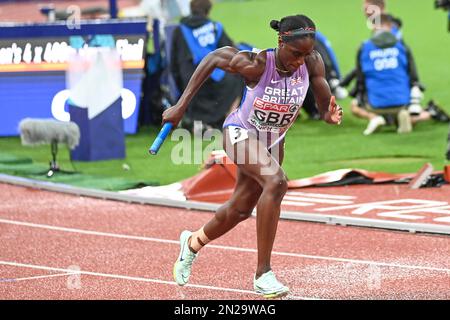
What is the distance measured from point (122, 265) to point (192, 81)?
6.02 feet

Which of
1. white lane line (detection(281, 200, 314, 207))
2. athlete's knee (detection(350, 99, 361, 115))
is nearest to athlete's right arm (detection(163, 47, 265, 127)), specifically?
white lane line (detection(281, 200, 314, 207))

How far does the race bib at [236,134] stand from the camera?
720 cm

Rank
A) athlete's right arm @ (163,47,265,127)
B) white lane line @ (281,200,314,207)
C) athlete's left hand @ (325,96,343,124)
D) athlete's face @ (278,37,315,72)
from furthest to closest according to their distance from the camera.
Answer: white lane line @ (281,200,314,207)
athlete's left hand @ (325,96,343,124)
athlete's right arm @ (163,47,265,127)
athlete's face @ (278,37,315,72)

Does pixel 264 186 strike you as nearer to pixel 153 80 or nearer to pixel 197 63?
pixel 197 63

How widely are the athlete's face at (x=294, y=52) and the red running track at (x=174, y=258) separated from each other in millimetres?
1459

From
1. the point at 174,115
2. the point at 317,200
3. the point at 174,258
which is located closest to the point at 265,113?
the point at 174,115

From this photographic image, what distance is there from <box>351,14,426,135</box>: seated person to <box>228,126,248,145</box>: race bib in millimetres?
7493

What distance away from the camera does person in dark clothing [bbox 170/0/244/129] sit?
1483 centimetres

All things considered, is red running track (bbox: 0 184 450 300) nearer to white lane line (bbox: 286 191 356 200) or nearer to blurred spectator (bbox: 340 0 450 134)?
white lane line (bbox: 286 191 356 200)

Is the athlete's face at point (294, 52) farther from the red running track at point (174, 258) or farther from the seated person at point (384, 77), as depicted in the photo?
the seated person at point (384, 77)

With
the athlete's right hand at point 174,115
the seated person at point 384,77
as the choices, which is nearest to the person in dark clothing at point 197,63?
the seated person at point 384,77

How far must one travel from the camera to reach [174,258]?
28.3 ft

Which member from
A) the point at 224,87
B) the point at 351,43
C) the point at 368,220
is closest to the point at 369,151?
the point at 224,87

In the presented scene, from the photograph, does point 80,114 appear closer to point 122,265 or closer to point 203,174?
point 203,174
